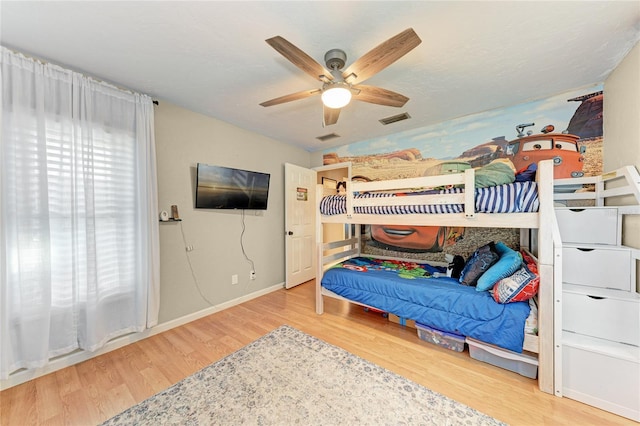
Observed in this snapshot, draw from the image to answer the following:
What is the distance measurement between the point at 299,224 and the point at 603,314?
11.1 feet

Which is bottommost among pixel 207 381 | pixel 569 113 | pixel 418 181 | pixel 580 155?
pixel 207 381

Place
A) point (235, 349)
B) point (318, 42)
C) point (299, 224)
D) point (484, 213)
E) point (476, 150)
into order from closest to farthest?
point (318, 42), point (484, 213), point (235, 349), point (476, 150), point (299, 224)

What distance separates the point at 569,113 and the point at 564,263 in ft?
5.48

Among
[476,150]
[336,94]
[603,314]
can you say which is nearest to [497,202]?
[603,314]

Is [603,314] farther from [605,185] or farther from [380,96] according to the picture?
[380,96]

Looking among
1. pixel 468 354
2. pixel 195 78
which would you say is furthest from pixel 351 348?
pixel 195 78

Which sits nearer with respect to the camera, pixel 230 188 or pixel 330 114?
pixel 330 114

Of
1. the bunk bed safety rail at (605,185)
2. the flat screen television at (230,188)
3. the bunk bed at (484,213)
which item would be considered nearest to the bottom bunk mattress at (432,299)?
the bunk bed at (484,213)

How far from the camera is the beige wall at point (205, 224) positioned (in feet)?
7.96

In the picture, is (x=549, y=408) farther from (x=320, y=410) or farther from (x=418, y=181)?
(x=418, y=181)

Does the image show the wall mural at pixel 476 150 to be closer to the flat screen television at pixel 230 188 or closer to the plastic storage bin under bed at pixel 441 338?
the plastic storage bin under bed at pixel 441 338

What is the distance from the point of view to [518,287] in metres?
1.63

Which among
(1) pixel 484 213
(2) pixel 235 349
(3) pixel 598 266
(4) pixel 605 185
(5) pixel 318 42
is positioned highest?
(5) pixel 318 42

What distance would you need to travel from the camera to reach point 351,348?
205 cm
